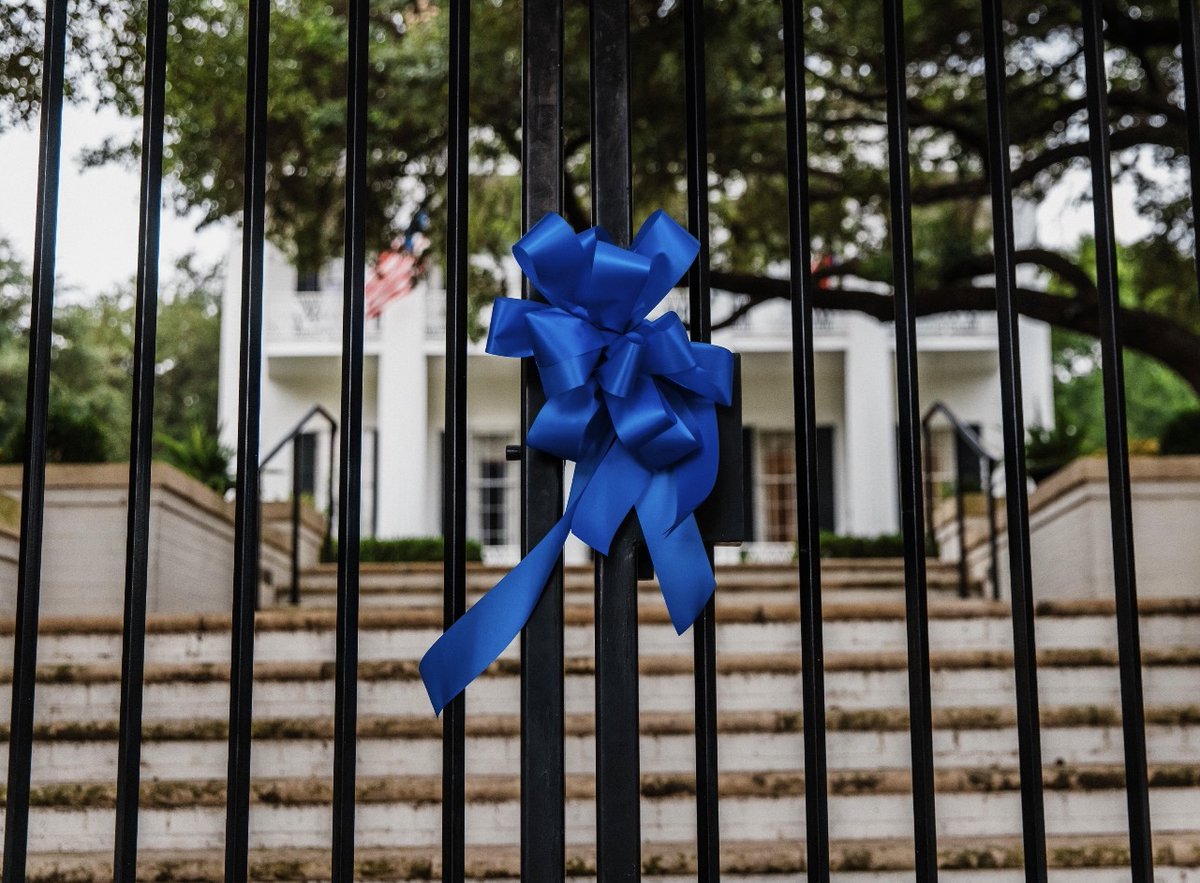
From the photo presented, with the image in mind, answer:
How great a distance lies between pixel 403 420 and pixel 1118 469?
40.1 ft

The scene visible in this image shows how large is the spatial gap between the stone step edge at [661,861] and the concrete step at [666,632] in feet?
3.98

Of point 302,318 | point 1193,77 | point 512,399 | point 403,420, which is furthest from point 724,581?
point 302,318

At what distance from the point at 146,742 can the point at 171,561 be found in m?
2.38

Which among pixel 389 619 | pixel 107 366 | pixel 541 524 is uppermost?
pixel 107 366

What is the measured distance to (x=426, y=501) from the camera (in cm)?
1325

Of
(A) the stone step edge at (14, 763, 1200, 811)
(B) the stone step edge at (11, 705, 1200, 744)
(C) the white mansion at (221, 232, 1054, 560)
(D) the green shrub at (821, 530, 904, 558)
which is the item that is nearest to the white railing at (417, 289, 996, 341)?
(C) the white mansion at (221, 232, 1054, 560)

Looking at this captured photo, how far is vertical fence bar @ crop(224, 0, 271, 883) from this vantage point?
3.74ft

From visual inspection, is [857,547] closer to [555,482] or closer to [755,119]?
[755,119]

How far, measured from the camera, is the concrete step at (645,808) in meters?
3.12

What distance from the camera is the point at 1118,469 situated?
1.18 m

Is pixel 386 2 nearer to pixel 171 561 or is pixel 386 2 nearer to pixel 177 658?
pixel 171 561

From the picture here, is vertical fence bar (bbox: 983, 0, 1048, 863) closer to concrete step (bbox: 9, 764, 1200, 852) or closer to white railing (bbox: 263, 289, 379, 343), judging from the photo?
concrete step (bbox: 9, 764, 1200, 852)

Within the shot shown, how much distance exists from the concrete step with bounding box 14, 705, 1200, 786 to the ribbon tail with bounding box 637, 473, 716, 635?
7.90ft

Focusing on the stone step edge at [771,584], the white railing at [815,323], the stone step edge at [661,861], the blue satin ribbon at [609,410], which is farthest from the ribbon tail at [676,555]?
the white railing at [815,323]
